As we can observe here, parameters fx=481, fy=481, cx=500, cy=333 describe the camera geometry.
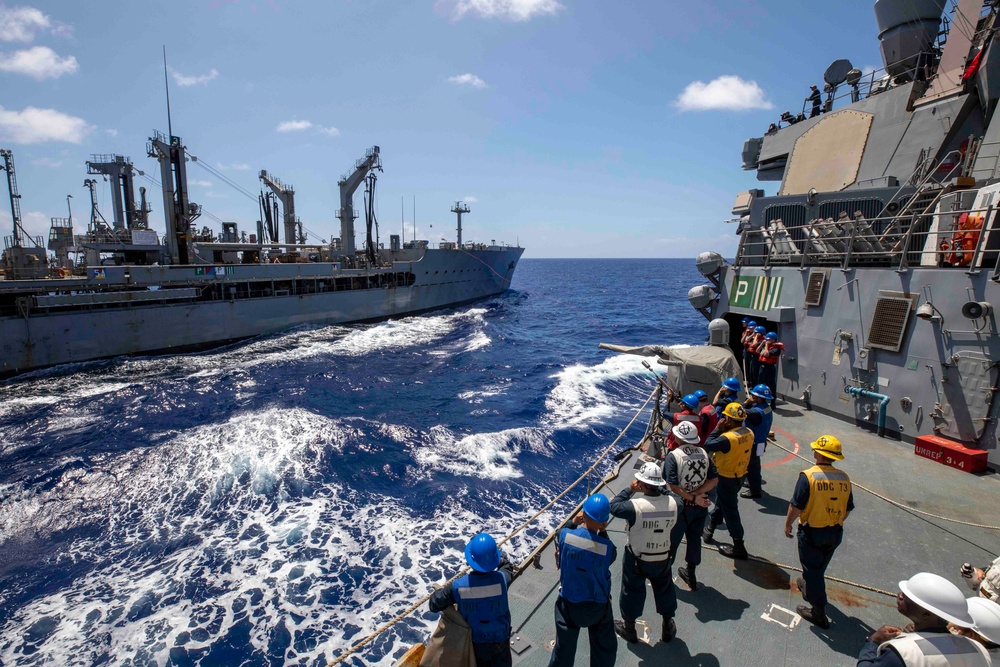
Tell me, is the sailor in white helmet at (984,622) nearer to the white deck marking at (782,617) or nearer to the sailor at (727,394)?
the white deck marking at (782,617)

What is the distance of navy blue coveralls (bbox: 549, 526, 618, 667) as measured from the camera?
3531 mm

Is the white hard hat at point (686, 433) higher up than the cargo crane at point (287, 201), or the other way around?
the cargo crane at point (287, 201)

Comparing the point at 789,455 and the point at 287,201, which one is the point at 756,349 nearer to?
the point at 789,455

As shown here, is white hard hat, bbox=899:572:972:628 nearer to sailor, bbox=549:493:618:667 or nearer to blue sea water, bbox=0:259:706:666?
sailor, bbox=549:493:618:667

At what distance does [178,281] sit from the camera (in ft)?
89.3

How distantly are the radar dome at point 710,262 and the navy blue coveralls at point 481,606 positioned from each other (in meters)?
11.3

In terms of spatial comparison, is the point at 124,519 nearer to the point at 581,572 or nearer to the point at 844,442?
the point at 581,572

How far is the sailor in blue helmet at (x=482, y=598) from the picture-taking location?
3.34 metres

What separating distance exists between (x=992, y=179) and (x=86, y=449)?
21301mm

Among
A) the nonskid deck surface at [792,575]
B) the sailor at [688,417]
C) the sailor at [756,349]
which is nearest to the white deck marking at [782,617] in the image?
the nonskid deck surface at [792,575]

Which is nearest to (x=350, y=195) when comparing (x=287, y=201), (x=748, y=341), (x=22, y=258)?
(x=287, y=201)

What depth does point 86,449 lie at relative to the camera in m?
13.3

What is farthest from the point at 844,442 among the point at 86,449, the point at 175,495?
the point at 86,449

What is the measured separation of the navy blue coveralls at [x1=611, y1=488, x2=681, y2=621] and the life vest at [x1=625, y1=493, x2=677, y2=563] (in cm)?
6
